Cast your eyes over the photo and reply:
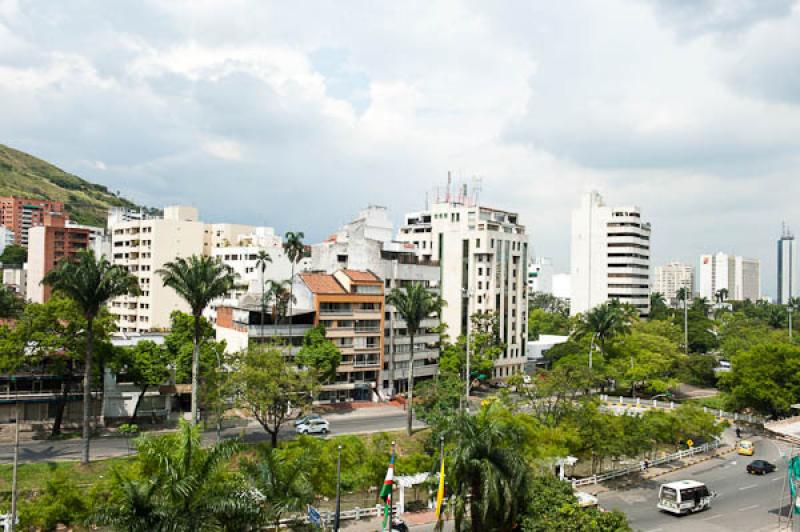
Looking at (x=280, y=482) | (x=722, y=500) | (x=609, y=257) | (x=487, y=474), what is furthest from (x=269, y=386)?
(x=609, y=257)

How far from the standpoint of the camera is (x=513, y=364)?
357 ft

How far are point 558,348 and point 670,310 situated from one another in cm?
7105

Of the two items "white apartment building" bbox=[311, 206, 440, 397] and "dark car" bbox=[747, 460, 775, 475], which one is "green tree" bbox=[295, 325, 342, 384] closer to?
"white apartment building" bbox=[311, 206, 440, 397]

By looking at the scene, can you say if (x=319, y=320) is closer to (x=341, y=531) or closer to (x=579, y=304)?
(x=341, y=531)

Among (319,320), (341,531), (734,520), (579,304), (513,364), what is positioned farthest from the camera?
(579,304)

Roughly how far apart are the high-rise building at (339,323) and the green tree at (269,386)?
21.9 m

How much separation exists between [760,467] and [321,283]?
51304 millimetres

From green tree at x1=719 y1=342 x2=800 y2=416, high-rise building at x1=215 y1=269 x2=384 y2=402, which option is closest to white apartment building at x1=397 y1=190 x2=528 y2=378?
high-rise building at x1=215 y1=269 x2=384 y2=402

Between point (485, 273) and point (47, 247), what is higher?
point (47, 247)

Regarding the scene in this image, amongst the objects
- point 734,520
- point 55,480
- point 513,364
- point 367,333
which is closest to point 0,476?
point 55,480

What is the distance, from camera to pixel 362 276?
84812 mm

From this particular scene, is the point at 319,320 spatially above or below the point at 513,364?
above

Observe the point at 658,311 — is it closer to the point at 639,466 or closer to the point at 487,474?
the point at 639,466

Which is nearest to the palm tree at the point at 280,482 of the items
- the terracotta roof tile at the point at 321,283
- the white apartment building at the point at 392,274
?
the terracotta roof tile at the point at 321,283
